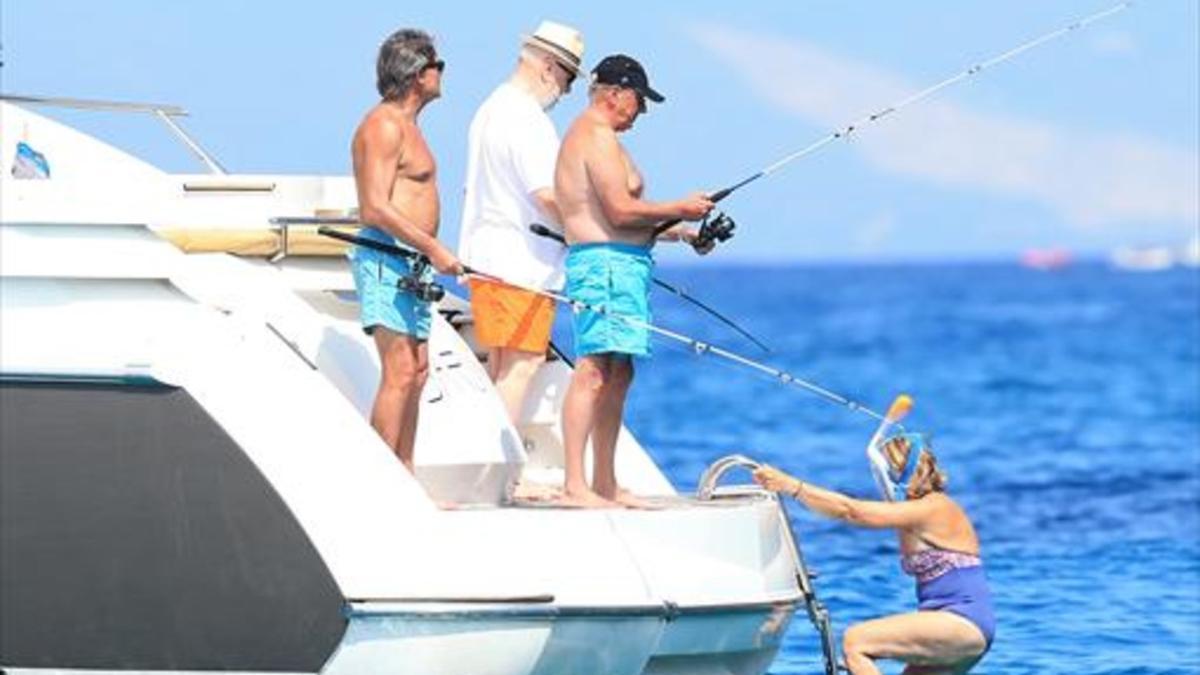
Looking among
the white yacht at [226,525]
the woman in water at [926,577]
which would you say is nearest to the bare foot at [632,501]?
the white yacht at [226,525]

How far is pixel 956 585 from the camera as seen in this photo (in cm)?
1182

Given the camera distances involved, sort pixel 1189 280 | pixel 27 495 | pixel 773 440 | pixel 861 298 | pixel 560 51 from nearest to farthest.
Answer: pixel 27 495
pixel 560 51
pixel 773 440
pixel 861 298
pixel 1189 280

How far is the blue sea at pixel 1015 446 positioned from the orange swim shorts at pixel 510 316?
3.40 m

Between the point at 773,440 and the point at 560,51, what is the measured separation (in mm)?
23320

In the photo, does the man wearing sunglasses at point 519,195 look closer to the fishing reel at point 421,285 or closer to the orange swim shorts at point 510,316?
the orange swim shorts at point 510,316

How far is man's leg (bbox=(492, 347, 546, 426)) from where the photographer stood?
11961 millimetres

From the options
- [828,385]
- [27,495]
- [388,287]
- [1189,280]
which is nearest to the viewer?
[27,495]

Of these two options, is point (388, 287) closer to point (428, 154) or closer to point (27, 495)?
point (428, 154)

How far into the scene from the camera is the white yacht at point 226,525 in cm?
1014

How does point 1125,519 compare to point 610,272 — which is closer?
point 610,272

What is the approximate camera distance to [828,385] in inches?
1945

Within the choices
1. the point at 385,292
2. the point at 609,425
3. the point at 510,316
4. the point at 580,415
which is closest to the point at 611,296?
the point at 580,415

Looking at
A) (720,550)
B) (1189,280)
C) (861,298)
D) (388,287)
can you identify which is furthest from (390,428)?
(1189,280)

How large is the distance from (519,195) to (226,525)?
210 cm
